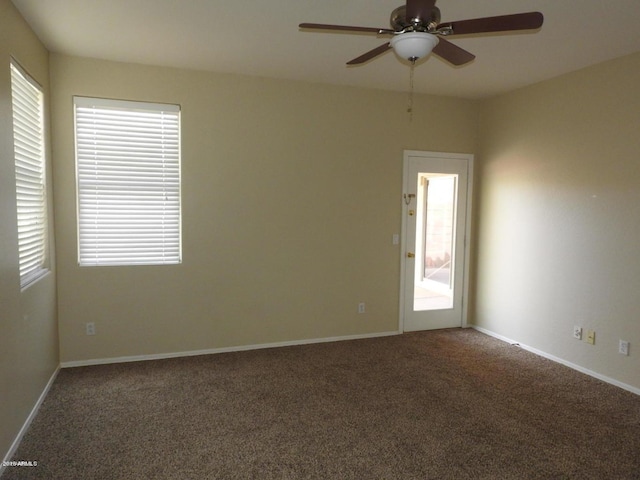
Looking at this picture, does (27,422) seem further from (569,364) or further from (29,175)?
(569,364)

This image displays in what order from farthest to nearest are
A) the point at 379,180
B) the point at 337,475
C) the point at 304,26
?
the point at 379,180
the point at 337,475
the point at 304,26

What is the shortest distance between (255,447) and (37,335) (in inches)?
71.6

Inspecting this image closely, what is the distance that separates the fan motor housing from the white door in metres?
2.79

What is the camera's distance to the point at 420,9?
1904 mm

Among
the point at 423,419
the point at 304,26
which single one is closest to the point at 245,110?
the point at 304,26

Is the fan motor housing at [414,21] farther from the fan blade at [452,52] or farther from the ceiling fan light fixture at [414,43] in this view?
the fan blade at [452,52]

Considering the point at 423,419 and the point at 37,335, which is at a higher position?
the point at 37,335

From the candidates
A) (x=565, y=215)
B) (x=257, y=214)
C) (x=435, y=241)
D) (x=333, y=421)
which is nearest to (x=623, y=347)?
(x=565, y=215)

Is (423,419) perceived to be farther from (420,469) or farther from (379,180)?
(379,180)

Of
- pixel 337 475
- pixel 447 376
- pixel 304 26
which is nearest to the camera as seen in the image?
pixel 304 26

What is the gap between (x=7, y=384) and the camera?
240 centimetres

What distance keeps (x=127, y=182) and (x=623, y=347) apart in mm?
4502

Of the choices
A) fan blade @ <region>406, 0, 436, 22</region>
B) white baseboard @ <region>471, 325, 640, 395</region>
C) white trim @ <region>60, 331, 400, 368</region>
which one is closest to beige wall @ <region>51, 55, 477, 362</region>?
white trim @ <region>60, 331, 400, 368</region>

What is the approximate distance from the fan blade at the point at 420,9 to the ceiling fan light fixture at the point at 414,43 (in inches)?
3.0
